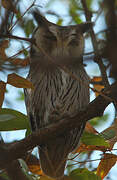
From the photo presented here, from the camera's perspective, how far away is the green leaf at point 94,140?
144cm

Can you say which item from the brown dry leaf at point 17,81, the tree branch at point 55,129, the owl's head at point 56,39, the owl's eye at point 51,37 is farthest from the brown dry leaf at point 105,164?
the owl's eye at point 51,37

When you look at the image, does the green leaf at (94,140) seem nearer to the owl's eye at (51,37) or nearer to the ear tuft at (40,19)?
the owl's eye at (51,37)

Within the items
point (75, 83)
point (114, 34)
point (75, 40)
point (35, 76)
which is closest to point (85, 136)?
point (75, 83)

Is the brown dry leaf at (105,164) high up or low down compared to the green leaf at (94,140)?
down

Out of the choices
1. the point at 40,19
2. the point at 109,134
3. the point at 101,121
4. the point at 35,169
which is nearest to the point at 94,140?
the point at 109,134

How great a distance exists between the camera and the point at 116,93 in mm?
1250

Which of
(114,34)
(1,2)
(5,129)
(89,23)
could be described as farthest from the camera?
(89,23)

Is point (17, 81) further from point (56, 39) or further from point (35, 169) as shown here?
point (56, 39)

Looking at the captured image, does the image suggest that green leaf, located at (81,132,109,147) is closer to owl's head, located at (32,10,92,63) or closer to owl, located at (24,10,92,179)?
owl, located at (24,10,92,179)

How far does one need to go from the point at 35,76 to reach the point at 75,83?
29 cm

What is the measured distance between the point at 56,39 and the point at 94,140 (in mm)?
870

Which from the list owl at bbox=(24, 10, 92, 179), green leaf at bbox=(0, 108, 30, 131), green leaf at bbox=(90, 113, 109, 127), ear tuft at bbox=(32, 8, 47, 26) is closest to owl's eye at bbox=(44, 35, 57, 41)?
owl at bbox=(24, 10, 92, 179)

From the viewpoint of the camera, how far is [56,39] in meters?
2.07

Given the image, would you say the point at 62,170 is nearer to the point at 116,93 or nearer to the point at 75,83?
the point at 75,83
